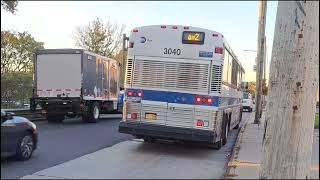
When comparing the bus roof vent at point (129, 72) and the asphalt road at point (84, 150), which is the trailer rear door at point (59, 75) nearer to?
the asphalt road at point (84, 150)

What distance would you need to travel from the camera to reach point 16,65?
4841 cm

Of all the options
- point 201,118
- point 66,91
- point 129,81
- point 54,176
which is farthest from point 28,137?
point 66,91

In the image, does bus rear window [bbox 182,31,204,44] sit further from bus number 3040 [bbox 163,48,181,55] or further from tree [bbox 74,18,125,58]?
tree [bbox 74,18,125,58]

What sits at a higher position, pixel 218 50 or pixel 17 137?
pixel 218 50

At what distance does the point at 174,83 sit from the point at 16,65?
38252mm

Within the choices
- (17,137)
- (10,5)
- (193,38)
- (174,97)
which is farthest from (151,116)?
(10,5)

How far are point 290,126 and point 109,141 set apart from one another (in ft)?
37.0

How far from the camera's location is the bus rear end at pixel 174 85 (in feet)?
41.5

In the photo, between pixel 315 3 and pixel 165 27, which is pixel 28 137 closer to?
pixel 165 27

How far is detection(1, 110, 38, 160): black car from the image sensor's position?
9.57 meters

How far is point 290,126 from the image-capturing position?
4.36m

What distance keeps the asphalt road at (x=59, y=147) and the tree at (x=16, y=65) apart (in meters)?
25.1

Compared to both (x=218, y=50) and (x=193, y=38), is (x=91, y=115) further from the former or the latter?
(x=218, y=50)

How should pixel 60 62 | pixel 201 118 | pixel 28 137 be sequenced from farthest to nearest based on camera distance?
pixel 60 62, pixel 201 118, pixel 28 137
